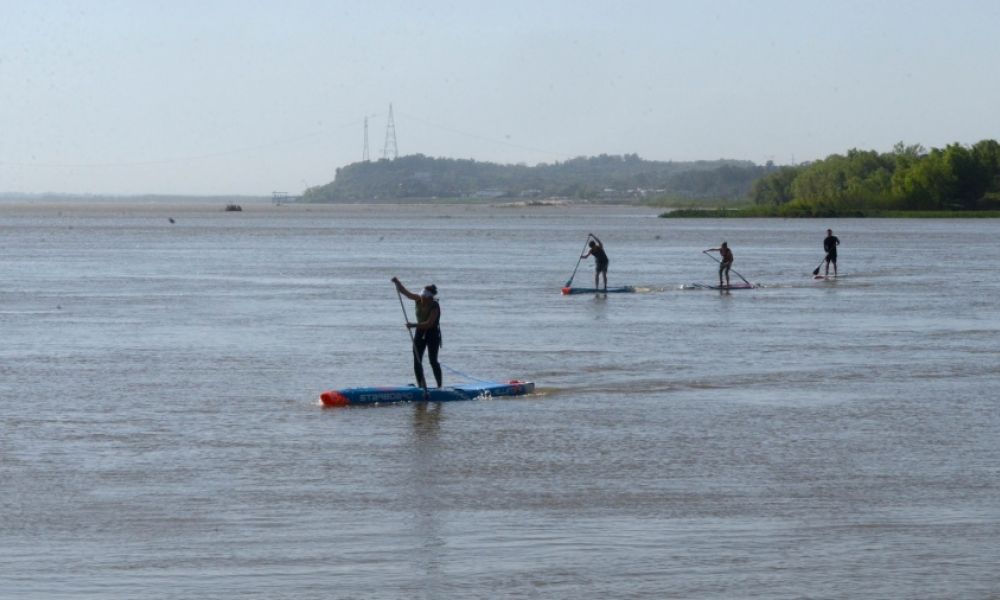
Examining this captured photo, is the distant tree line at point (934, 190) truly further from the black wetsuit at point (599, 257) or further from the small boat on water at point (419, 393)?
the small boat on water at point (419, 393)

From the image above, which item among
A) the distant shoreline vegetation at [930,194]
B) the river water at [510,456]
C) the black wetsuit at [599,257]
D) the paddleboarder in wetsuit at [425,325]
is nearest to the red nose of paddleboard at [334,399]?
the river water at [510,456]

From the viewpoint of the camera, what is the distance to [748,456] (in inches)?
621

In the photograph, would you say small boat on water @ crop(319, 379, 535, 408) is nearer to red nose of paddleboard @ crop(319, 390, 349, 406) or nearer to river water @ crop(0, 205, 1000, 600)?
red nose of paddleboard @ crop(319, 390, 349, 406)

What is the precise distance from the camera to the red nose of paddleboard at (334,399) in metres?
19.3

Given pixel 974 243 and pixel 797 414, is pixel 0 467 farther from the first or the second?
pixel 974 243

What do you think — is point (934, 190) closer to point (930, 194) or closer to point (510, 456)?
point (930, 194)

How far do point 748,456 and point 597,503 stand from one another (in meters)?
2.82

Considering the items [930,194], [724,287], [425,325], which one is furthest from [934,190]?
[425,325]

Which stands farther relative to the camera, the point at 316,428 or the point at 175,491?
the point at 316,428

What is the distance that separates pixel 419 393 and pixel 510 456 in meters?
3.97

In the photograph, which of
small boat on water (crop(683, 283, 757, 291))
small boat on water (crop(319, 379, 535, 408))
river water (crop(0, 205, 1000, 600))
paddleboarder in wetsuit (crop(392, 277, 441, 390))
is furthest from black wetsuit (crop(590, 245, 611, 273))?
paddleboarder in wetsuit (crop(392, 277, 441, 390))

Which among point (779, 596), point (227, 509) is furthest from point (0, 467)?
point (779, 596)

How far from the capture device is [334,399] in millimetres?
19266

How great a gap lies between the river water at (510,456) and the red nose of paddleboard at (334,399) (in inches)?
10.4
